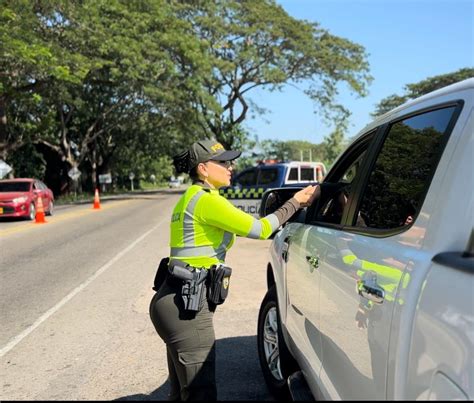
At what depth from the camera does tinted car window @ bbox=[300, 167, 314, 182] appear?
2012 cm

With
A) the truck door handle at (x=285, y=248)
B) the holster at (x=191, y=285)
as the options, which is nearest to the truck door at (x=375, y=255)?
the holster at (x=191, y=285)

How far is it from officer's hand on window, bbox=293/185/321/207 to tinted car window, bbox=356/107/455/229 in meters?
0.52

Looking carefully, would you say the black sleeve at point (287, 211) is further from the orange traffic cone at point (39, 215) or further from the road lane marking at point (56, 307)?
Answer: the orange traffic cone at point (39, 215)

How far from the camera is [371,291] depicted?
1.96 m

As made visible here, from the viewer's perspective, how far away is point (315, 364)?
2.59 meters

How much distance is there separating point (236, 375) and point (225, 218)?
2084 mm

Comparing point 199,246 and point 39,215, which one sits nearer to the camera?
point 199,246

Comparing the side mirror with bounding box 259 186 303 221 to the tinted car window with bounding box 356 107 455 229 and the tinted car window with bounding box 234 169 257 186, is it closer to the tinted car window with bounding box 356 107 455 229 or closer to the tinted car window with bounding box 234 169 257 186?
the tinted car window with bounding box 356 107 455 229

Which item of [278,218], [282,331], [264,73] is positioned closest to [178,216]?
[278,218]

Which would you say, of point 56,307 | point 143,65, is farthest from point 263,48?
point 56,307

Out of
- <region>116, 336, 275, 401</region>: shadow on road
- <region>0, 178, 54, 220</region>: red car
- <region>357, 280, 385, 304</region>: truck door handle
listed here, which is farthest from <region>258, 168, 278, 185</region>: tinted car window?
<region>357, 280, 385, 304</region>: truck door handle

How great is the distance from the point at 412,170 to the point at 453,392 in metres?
1.07

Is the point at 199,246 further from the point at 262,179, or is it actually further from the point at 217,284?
the point at 262,179

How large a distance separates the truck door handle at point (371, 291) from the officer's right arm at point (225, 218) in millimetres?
842
